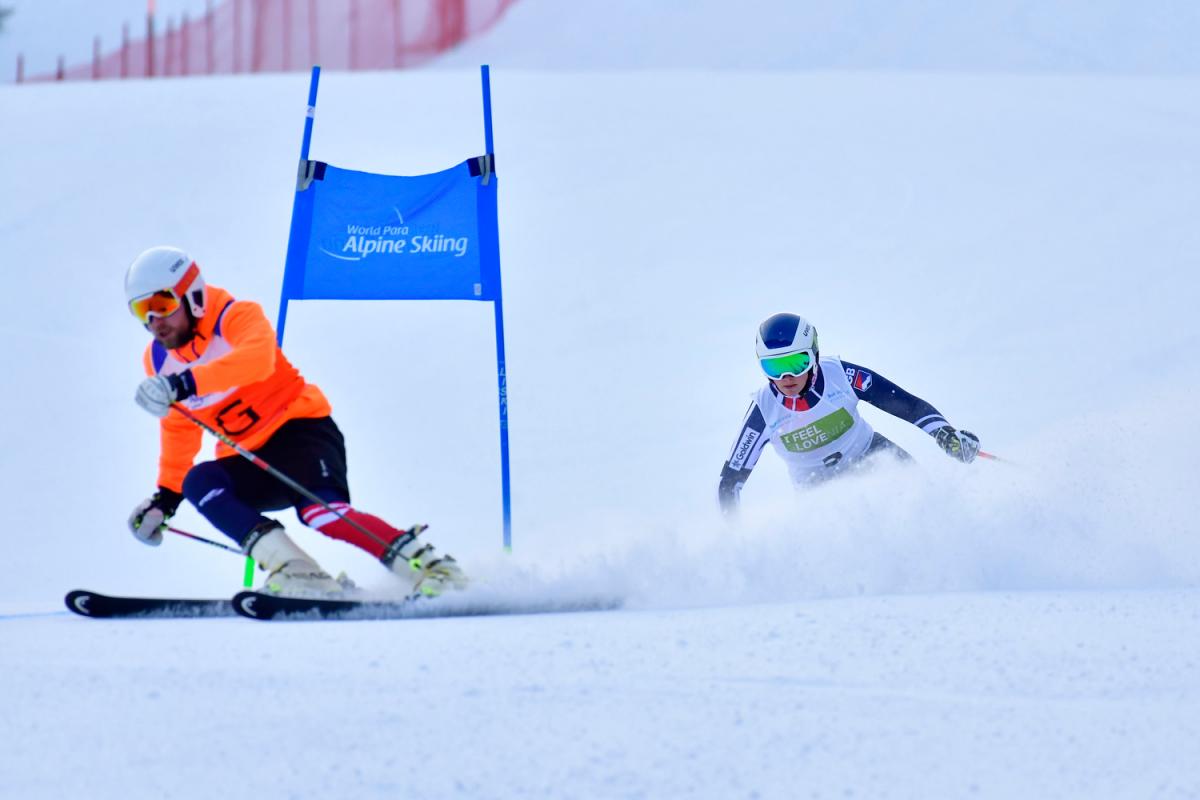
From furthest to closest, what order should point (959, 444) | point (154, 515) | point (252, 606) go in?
point (959, 444) → point (154, 515) → point (252, 606)

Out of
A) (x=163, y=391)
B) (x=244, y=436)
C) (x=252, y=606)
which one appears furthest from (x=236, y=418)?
(x=252, y=606)

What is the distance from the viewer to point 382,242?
5652mm

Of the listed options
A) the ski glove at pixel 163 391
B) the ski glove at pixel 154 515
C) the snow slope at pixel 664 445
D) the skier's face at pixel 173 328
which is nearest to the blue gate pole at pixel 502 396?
the snow slope at pixel 664 445

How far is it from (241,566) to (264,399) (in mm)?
3451

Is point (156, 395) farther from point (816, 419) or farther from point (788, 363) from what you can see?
point (816, 419)

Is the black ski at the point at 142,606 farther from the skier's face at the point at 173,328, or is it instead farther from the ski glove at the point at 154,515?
the skier's face at the point at 173,328

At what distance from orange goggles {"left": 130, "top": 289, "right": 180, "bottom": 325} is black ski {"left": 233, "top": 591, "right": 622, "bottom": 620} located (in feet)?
3.17

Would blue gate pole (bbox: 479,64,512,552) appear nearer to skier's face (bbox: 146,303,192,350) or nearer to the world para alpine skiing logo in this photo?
the world para alpine skiing logo

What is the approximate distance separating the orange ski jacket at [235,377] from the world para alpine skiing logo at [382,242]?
1.20 meters

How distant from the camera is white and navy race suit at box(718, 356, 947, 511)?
545 centimetres

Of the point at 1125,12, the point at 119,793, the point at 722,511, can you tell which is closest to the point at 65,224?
the point at 722,511

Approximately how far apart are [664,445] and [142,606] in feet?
18.5

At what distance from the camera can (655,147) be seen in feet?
54.0

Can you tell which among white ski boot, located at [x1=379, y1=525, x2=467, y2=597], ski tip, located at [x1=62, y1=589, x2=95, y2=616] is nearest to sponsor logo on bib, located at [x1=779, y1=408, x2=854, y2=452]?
white ski boot, located at [x1=379, y1=525, x2=467, y2=597]
